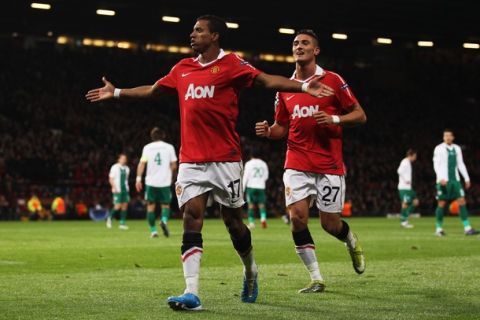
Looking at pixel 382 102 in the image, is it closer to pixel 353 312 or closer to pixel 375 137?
pixel 375 137

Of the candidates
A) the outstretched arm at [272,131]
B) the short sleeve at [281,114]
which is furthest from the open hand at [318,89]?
the short sleeve at [281,114]

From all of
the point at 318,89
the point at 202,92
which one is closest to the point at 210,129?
the point at 202,92

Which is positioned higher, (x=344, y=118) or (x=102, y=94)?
(x=102, y=94)

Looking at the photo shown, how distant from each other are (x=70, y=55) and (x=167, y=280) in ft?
132

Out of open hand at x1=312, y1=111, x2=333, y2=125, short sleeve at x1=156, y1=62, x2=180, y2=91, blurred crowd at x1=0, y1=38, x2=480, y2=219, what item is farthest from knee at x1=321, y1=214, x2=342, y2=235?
blurred crowd at x1=0, y1=38, x2=480, y2=219

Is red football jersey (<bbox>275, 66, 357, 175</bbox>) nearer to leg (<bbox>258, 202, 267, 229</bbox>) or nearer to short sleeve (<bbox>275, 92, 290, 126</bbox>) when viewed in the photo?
short sleeve (<bbox>275, 92, 290, 126</bbox>)

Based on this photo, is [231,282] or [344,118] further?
[231,282]

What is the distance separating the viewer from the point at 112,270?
12.0 m

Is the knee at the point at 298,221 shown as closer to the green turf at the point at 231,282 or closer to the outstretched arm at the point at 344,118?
the green turf at the point at 231,282

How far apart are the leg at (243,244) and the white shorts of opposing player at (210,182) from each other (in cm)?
14

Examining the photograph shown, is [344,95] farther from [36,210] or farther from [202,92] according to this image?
[36,210]

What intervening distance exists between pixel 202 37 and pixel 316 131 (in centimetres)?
226

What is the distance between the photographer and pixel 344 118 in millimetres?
9367

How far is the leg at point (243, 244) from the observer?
27.6 ft
